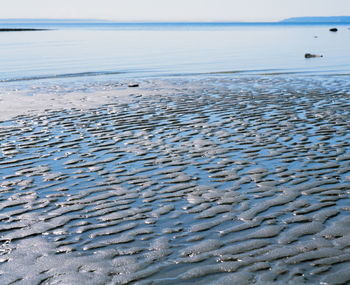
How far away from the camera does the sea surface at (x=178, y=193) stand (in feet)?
23.1

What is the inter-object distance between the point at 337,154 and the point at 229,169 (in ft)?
9.78

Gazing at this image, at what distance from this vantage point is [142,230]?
27.3 ft

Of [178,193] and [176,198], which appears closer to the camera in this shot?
[176,198]

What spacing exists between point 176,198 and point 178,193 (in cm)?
31

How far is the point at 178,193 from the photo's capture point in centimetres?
1013

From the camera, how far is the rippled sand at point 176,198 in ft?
23.0

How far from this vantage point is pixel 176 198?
9.84 meters

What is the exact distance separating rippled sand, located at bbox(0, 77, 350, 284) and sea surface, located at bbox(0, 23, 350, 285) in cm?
3

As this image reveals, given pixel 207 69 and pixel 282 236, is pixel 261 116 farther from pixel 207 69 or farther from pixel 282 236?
pixel 207 69

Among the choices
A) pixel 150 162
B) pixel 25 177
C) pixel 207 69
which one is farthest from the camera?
pixel 207 69

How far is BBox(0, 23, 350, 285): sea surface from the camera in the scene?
704 centimetres

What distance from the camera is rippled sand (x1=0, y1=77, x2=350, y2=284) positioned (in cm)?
700

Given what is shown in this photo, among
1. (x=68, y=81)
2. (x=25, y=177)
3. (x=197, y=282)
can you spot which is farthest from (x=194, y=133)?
(x=68, y=81)

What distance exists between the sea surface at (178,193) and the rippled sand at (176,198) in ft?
0.09
